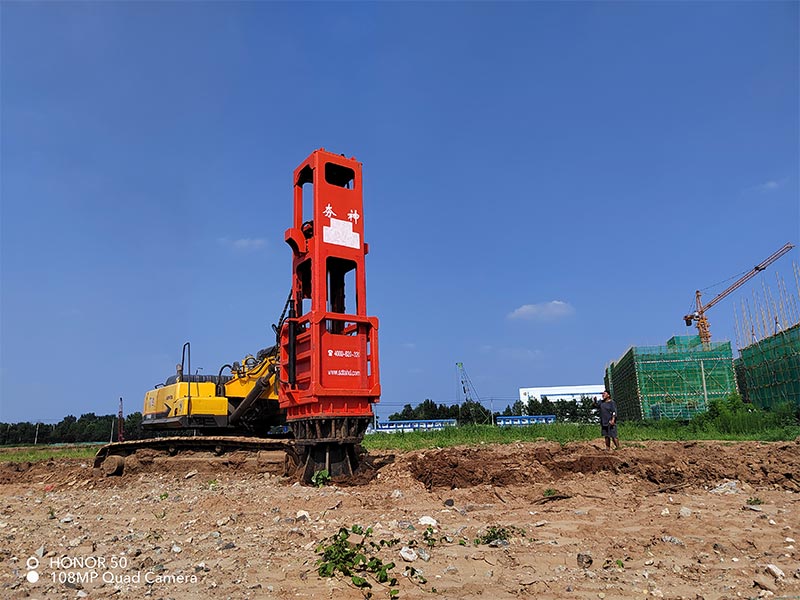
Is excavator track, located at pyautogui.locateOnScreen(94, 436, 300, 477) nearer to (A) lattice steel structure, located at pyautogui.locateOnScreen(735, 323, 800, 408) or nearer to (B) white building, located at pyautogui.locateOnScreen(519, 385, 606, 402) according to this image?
(A) lattice steel structure, located at pyautogui.locateOnScreen(735, 323, 800, 408)

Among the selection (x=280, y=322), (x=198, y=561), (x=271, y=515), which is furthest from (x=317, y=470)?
(x=198, y=561)

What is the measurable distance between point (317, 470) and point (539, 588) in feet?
21.1

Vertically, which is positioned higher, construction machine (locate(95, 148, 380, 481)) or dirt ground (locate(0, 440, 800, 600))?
construction machine (locate(95, 148, 380, 481))

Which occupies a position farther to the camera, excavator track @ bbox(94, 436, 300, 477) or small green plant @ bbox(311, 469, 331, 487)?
excavator track @ bbox(94, 436, 300, 477)

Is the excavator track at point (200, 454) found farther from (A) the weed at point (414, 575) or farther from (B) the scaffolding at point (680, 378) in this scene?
(B) the scaffolding at point (680, 378)

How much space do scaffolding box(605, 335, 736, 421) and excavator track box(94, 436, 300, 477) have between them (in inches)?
1309

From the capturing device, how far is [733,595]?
4523 mm

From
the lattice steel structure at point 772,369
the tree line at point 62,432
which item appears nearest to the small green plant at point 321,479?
the lattice steel structure at point 772,369

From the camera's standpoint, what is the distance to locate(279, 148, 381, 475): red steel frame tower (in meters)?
10.8

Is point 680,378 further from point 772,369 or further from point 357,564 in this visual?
point 357,564

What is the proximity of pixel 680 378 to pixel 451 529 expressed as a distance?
39.1 meters

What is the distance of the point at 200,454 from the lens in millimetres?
12836

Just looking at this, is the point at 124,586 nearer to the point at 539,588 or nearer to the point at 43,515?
the point at 539,588

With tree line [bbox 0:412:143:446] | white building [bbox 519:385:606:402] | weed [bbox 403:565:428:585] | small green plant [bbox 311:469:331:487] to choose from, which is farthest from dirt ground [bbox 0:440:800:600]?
white building [bbox 519:385:606:402]
